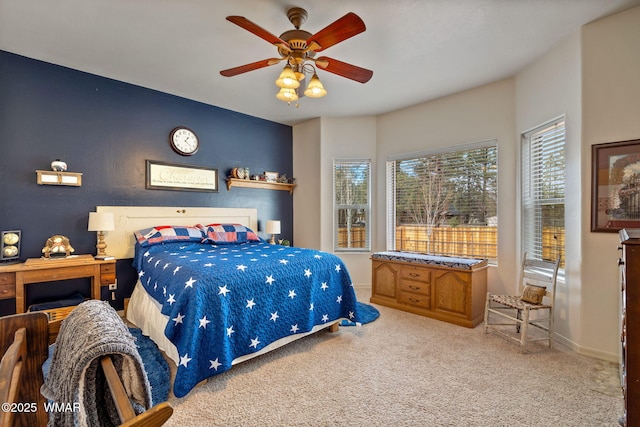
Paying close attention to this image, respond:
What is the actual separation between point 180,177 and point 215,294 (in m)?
2.42

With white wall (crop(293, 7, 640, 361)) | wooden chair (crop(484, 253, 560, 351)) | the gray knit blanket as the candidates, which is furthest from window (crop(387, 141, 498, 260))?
the gray knit blanket

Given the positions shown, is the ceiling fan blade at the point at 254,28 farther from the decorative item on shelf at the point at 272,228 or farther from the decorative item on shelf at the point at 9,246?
the decorative item on shelf at the point at 9,246

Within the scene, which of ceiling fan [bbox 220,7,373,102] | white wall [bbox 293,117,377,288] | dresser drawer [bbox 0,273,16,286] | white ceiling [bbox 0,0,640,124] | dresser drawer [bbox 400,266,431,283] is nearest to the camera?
ceiling fan [bbox 220,7,373,102]

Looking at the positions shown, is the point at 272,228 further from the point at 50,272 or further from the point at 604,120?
the point at 604,120

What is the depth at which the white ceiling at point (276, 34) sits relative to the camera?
2.24 meters

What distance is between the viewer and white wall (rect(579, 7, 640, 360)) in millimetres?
2314

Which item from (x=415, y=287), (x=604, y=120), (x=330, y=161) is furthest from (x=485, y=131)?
(x=330, y=161)

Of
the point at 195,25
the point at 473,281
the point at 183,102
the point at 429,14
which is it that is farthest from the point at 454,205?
the point at 183,102

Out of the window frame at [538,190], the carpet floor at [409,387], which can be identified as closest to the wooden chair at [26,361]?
the carpet floor at [409,387]

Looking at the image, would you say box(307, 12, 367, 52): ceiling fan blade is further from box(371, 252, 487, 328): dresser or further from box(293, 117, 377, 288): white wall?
box(293, 117, 377, 288): white wall

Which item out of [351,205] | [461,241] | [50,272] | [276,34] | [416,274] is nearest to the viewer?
[276,34]

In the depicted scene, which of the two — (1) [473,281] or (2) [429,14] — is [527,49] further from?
(1) [473,281]

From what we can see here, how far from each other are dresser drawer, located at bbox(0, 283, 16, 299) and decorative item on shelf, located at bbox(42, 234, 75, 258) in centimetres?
39

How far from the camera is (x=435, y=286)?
132 inches
